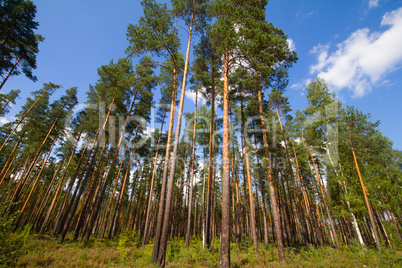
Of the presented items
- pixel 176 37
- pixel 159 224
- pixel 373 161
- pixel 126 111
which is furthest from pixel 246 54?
pixel 373 161

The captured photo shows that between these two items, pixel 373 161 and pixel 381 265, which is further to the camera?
pixel 373 161

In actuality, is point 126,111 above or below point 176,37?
below

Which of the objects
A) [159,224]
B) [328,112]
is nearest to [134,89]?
[159,224]

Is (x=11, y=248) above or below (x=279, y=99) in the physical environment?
below

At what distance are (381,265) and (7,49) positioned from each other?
982 inches

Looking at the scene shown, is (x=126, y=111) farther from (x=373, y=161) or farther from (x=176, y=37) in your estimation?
(x=373, y=161)

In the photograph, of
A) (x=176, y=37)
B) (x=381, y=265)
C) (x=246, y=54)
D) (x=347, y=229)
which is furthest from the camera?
(x=347, y=229)

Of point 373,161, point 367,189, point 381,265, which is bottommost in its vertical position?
point 381,265

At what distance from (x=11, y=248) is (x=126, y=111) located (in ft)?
39.9

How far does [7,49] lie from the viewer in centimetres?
1062

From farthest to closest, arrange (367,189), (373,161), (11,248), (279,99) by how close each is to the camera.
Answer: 1. (373,161)
2. (279,99)
3. (367,189)
4. (11,248)

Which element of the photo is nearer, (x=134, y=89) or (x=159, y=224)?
(x=159, y=224)

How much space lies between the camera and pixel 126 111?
1549 cm

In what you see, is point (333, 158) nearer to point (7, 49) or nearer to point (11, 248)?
point (11, 248)
